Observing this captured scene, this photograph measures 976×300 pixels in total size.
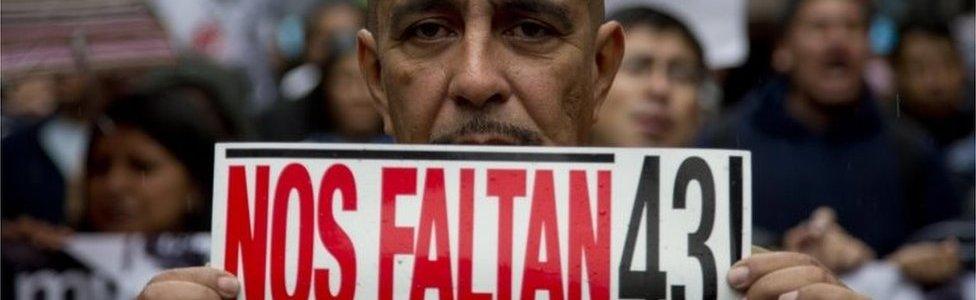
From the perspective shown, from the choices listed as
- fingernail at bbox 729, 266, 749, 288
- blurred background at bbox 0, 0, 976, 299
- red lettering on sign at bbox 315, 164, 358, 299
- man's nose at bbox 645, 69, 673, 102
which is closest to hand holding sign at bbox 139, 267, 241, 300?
red lettering on sign at bbox 315, 164, 358, 299

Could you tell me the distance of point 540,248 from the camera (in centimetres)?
326

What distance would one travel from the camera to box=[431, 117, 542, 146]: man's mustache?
3369mm

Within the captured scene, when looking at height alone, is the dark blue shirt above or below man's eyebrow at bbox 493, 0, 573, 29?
below

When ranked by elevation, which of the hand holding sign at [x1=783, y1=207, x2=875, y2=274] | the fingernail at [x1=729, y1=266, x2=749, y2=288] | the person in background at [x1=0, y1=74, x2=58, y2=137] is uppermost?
the person in background at [x1=0, y1=74, x2=58, y2=137]

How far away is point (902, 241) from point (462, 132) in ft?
9.90

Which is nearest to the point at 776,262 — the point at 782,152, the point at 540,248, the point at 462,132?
the point at 540,248

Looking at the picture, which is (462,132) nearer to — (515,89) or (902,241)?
(515,89)

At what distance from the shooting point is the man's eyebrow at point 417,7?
11.3ft

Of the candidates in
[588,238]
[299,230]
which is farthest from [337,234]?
[588,238]

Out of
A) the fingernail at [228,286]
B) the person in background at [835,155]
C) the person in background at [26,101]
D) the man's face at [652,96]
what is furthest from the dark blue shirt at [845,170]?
the fingernail at [228,286]

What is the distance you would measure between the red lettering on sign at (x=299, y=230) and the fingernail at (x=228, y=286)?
0.07m

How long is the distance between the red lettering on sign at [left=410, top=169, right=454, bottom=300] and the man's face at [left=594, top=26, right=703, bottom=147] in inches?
113

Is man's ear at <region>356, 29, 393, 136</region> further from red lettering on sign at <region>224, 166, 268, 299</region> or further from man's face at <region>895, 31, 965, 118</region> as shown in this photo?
man's face at <region>895, 31, 965, 118</region>

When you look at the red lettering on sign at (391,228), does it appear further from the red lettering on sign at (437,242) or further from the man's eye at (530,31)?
the man's eye at (530,31)
